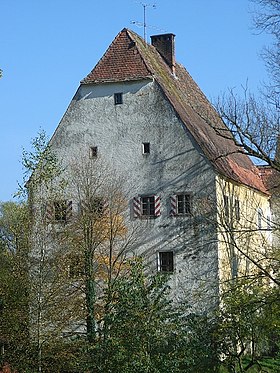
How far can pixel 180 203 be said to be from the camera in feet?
86.5

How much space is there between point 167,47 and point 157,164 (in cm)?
701

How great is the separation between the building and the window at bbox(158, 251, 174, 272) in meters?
→ 0.04


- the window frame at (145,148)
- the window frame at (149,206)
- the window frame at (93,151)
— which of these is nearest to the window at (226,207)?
the window frame at (149,206)

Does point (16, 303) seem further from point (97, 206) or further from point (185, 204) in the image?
point (185, 204)

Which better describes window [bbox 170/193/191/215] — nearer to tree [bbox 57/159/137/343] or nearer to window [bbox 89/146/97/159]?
tree [bbox 57/159/137/343]

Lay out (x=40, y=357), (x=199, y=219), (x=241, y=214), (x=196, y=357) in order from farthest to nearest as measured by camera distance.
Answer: (x=241, y=214) → (x=199, y=219) → (x=40, y=357) → (x=196, y=357)

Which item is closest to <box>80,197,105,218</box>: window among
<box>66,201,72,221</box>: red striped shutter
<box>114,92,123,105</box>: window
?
<box>66,201,72,221</box>: red striped shutter

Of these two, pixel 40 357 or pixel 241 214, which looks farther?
pixel 241 214

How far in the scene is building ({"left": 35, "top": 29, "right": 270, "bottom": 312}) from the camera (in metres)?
26.0

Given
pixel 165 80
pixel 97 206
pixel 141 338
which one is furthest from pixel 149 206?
pixel 141 338

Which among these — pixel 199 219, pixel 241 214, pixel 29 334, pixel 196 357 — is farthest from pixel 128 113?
pixel 196 357

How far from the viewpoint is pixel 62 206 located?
24.3 m

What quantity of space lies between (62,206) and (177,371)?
9.72 metres

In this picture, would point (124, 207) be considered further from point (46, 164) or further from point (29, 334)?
point (29, 334)
